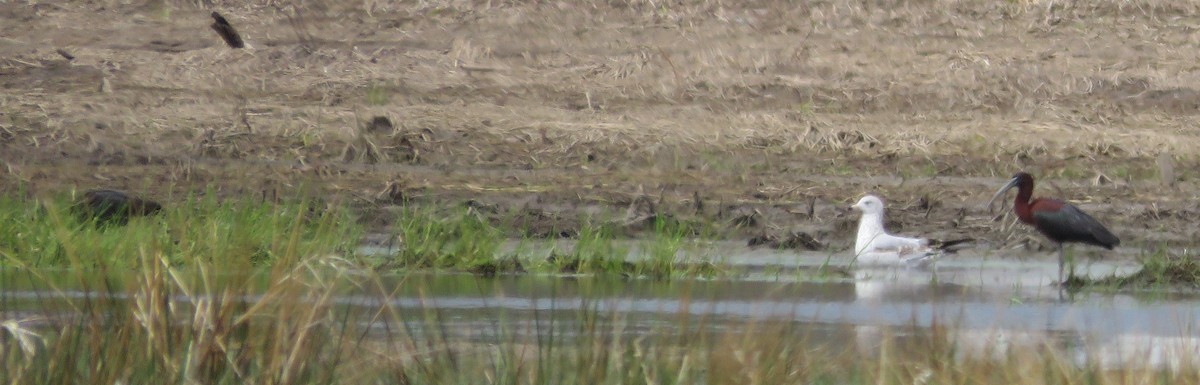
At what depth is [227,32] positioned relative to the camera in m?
16.3

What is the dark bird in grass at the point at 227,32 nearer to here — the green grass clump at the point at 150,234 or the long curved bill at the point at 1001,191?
the green grass clump at the point at 150,234

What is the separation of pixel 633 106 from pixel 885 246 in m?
4.98

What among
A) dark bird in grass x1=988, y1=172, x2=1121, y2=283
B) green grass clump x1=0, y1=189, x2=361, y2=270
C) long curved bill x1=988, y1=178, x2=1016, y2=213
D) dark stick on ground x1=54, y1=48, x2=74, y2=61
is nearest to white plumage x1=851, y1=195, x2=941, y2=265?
dark bird in grass x1=988, y1=172, x2=1121, y2=283

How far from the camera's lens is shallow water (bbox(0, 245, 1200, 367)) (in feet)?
23.5

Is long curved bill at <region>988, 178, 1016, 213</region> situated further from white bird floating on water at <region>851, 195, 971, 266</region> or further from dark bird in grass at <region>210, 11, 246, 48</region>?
dark bird in grass at <region>210, 11, 246, 48</region>

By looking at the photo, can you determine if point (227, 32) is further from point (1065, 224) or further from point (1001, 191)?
point (1065, 224)

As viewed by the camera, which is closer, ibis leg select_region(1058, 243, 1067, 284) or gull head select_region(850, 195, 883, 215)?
ibis leg select_region(1058, 243, 1067, 284)

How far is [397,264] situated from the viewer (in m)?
9.66

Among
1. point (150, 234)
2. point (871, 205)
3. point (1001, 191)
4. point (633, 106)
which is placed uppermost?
point (150, 234)

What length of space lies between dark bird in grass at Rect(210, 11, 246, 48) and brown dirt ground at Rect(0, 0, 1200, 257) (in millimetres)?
165

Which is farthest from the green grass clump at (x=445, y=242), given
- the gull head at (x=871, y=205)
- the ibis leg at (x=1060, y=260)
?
the ibis leg at (x=1060, y=260)

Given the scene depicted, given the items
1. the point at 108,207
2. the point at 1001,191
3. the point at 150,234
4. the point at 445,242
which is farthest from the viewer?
the point at 1001,191

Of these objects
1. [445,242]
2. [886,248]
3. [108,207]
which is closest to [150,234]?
[108,207]

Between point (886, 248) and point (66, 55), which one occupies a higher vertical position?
point (886, 248)
